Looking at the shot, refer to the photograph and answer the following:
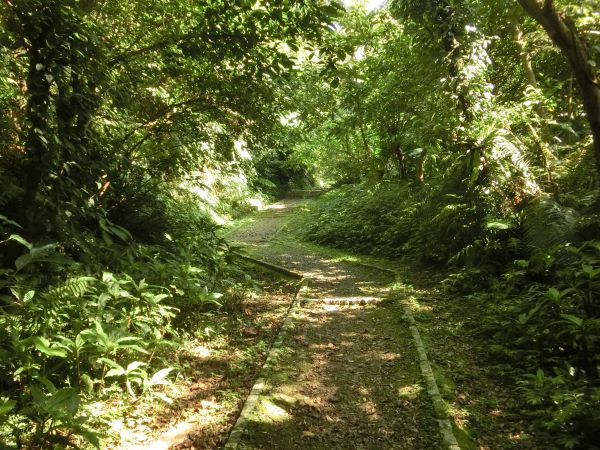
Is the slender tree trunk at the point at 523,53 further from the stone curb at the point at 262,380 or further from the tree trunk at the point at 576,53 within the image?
the stone curb at the point at 262,380

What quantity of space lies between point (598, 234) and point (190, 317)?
17.6 feet

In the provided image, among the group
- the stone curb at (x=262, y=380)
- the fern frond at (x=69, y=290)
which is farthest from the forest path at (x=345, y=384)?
the fern frond at (x=69, y=290)

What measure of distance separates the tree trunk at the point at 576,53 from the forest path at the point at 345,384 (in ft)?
8.83

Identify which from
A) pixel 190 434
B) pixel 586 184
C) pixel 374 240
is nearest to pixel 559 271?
pixel 586 184

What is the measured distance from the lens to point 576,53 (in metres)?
3.57

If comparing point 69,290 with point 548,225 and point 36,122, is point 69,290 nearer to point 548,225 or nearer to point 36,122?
point 36,122

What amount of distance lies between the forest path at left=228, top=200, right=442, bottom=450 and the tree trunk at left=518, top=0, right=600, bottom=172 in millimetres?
2690

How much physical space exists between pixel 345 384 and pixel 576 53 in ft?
12.0

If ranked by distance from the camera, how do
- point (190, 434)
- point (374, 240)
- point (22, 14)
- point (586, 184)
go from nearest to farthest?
point (190, 434)
point (22, 14)
point (586, 184)
point (374, 240)

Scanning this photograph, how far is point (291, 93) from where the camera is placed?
718 centimetres

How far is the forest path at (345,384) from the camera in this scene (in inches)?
138

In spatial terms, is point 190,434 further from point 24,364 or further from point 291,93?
point 291,93

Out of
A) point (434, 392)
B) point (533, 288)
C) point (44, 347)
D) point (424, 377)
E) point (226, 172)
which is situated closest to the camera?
point (44, 347)

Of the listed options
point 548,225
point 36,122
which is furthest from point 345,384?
point 36,122
